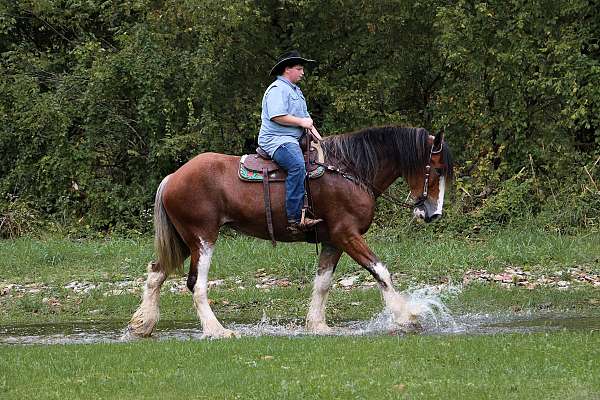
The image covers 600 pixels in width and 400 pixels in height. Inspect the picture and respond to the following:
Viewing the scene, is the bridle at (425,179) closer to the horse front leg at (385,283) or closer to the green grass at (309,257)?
the horse front leg at (385,283)

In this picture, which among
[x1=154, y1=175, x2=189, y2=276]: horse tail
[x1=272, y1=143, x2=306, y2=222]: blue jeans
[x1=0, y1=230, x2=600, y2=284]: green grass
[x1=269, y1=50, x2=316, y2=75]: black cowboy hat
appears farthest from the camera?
[x1=0, y1=230, x2=600, y2=284]: green grass

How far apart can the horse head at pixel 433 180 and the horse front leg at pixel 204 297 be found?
2428 millimetres

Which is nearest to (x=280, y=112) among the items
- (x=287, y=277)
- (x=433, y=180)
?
(x=433, y=180)

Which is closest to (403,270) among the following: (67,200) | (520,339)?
(520,339)

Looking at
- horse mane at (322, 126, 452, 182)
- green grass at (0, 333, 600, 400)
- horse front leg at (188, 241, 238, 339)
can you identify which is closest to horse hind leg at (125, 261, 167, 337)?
horse front leg at (188, 241, 238, 339)

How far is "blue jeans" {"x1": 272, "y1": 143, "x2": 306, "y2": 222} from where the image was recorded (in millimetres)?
10836

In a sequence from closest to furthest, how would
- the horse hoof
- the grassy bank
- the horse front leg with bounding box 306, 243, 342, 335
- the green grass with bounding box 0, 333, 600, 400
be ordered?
the green grass with bounding box 0, 333, 600, 400 → the horse hoof → the horse front leg with bounding box 306, 243, 342, 335 → the grassy bank

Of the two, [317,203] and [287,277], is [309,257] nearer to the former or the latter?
[287,277]

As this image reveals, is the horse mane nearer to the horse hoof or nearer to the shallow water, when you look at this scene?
the shallow water

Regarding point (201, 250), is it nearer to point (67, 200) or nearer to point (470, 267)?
point (470, 267)

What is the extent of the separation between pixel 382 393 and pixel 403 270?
26.5 feet

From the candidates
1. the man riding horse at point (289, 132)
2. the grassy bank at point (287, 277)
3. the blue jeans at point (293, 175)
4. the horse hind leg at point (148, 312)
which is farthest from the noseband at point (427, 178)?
the horse hind leg at point (148, 312)

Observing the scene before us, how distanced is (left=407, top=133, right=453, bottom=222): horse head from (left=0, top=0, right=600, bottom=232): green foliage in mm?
10148

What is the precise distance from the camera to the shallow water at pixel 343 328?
1073 centimetres
